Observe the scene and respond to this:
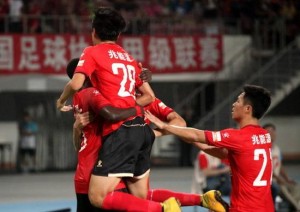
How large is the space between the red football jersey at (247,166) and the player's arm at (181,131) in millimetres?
77

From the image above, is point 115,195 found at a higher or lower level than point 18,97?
higher

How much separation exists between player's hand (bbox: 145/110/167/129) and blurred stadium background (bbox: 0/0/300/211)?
16004 mm

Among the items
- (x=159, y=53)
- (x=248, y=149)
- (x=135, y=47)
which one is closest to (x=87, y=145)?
(x=248, y=149)

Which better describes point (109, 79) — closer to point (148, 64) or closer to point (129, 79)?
point (129, 79)

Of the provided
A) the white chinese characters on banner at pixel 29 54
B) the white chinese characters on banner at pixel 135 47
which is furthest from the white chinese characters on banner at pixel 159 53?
the white chinese characters on banner at pixel 29 54

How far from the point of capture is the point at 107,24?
7.74 meters

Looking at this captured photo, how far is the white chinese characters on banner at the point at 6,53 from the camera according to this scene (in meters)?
24.2

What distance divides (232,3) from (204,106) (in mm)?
3100

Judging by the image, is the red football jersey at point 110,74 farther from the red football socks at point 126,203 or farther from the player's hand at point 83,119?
the red football socks at point 126,203

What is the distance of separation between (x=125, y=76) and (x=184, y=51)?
1830cm

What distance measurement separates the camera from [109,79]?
25.1ft

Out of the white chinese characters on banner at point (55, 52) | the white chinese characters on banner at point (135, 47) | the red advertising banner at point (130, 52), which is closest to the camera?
the red advertising banner at point (130, 52)

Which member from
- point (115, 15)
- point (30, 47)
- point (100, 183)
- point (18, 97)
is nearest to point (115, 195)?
point (100, 183)

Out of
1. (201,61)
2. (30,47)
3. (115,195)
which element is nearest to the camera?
(115,195)
